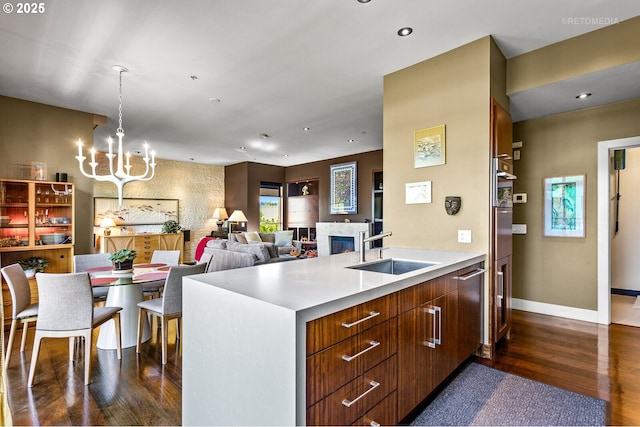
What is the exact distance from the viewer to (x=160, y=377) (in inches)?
101

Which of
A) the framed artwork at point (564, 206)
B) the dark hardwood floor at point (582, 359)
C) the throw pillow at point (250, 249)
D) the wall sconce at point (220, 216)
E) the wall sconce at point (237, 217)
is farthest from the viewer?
the wall sconce at point (220, 216)

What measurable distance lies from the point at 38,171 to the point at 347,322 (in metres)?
4.95

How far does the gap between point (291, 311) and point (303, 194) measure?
8108mm

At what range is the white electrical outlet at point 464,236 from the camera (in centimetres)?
295

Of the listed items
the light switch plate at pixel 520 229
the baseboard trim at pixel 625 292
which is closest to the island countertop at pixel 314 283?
the light switch plate at pixel 520 229

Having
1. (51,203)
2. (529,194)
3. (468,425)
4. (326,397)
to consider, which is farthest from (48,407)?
(529,194)

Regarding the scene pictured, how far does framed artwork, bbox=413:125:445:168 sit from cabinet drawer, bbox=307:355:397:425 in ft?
7.01

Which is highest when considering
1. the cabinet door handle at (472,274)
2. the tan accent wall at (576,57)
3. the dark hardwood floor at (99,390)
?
the tan accent wall at (576,57)

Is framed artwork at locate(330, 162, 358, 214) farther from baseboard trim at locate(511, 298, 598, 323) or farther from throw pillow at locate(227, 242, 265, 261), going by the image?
baseboard trim at locate(511, 298, 598, 323)

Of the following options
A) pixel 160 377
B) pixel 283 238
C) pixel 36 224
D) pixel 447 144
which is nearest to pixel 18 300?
pixel 160 377

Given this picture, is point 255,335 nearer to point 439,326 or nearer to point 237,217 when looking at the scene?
point 439,326

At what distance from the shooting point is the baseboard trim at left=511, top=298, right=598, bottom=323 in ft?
12.3

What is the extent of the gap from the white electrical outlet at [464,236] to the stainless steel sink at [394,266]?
72 centimetres

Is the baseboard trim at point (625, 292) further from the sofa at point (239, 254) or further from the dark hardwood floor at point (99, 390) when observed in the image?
the dark hardwood floor at point (99, 390)
